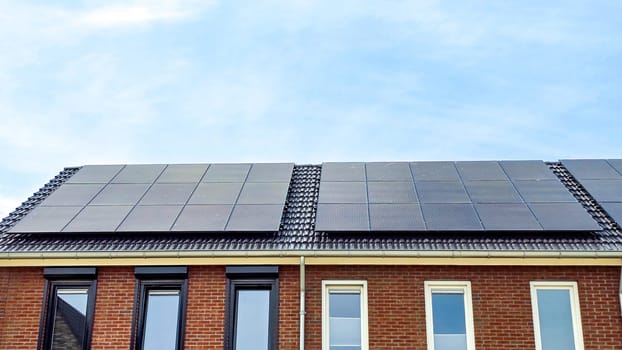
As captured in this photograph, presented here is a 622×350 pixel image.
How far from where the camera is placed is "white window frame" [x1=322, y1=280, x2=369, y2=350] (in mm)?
11156

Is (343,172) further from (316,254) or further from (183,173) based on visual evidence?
(316,254)

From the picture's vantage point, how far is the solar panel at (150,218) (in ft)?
39.9

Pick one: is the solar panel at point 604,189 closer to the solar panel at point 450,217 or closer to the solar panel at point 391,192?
the solar panel at point 450,217

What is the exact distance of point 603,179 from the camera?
45.8ft

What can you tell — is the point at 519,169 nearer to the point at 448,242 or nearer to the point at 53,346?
the point at 448,242

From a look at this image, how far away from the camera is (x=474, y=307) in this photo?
11.2 m

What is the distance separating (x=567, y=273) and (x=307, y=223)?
4.57 meters

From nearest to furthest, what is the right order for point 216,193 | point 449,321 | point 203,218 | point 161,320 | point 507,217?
point 449,321
point 161,320
point 507,217
point 203,218
point 216,193

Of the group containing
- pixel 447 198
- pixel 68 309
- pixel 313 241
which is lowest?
pixel 68 309

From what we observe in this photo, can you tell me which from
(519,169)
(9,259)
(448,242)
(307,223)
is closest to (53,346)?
(9,259)

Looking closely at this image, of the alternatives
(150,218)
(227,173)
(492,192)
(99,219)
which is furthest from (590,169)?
(99,219)

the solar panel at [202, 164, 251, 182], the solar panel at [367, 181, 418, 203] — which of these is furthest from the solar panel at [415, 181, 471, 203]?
the solar panel at [202, 164, 251, 182]

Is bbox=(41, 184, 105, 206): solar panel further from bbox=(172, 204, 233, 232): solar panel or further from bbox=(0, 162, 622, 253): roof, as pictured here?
bbox=(172, 204, 233, 232): solar panel

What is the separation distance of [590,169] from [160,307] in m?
9.28
